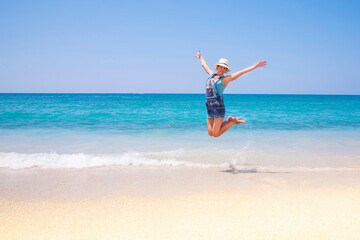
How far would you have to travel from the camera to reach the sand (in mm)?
2913

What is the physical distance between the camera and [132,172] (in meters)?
5.19

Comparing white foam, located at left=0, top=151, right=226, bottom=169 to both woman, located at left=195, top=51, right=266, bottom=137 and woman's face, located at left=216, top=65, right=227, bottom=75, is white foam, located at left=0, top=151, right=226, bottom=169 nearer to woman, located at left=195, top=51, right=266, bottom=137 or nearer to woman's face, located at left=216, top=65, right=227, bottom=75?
woman, located at left=195, top=51, right=266, bottom=137

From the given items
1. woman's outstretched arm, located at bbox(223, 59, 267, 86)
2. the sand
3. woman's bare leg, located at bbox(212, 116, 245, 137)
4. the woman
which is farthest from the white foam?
woman's outstretched arm, located at bbox(223, 59, 267, 86)

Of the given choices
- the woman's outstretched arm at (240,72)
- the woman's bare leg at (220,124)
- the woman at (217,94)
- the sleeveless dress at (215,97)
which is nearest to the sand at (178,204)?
the woman's bare leg at (220,124)

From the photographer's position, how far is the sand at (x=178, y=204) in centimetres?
291

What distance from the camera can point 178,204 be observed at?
3627 millimetres

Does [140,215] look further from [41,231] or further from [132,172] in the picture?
[132,172]

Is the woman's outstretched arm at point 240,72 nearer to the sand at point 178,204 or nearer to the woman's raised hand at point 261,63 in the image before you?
the woman's raised hand at point 261,63

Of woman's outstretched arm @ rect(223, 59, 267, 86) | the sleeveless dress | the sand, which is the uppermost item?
woman's outstretched arm @ rect(223, 59, 267, 86)

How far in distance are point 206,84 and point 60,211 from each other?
3.54 metres

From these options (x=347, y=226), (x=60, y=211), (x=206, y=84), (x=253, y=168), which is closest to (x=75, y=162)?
(x=60, y=211)

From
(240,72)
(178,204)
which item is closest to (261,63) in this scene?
(240,72)

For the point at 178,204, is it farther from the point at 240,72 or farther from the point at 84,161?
the point at 84,161

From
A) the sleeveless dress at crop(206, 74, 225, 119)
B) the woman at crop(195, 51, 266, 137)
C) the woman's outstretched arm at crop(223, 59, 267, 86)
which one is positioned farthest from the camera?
the sleeveless dress at crop(206, 74, 225, 119)
